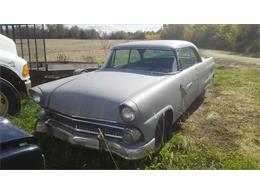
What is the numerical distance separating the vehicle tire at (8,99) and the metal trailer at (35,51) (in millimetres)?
1893

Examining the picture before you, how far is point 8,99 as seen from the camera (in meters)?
4.45

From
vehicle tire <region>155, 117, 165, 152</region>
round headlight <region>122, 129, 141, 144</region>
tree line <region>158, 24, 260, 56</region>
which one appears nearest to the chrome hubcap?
round headlight <region>122, 129, 141, 144</region>

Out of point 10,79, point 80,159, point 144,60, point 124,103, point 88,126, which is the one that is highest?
point 144,60

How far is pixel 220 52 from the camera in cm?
1727

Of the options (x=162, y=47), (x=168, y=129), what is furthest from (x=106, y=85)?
(x=162, y=47)

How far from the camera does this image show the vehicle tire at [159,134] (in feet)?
10.7

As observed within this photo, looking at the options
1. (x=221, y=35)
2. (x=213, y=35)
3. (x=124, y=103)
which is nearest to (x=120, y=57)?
(x=124, y=103)

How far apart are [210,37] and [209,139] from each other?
14.6 metres

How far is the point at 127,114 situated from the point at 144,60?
1.70m

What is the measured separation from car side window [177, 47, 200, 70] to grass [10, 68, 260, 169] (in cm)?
93

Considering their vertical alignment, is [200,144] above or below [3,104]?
below

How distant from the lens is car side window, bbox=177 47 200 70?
430 cm

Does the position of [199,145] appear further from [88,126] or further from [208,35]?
[208,35]

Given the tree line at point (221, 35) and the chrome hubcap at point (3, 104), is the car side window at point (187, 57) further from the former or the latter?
the tree line at point (221, 35)
